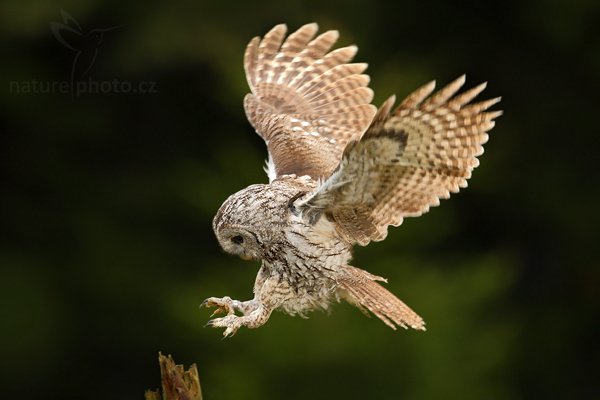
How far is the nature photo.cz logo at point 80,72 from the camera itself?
44.3ft

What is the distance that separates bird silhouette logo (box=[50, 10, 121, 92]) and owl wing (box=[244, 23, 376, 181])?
4.27 meters

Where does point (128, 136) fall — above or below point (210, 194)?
above

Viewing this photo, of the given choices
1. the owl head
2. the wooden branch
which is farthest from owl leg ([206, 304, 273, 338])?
the wooden branch

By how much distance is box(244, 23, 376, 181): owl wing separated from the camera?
8797mm

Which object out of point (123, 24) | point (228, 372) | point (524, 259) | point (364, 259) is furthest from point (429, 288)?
point (123, 24)

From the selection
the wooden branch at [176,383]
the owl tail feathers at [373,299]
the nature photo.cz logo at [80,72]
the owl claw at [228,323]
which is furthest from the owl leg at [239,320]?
the nature photo.cz logo at [80,72]

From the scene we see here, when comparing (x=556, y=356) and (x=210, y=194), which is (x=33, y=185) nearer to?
(x=210, y=194)

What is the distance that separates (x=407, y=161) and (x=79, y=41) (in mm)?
7134

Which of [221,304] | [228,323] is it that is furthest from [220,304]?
[228,323]

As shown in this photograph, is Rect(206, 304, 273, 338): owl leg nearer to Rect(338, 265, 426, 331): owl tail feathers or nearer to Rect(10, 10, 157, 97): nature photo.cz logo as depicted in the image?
Rect(338, 265, 426, 331): owl tail feathers

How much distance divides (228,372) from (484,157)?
267cm

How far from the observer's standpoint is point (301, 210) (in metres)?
7.70

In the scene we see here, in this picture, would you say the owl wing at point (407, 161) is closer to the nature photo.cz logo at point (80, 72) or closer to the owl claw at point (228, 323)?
the owl claw at point (228, 323)

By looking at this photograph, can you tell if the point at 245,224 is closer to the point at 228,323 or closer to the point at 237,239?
the point at 237,239
